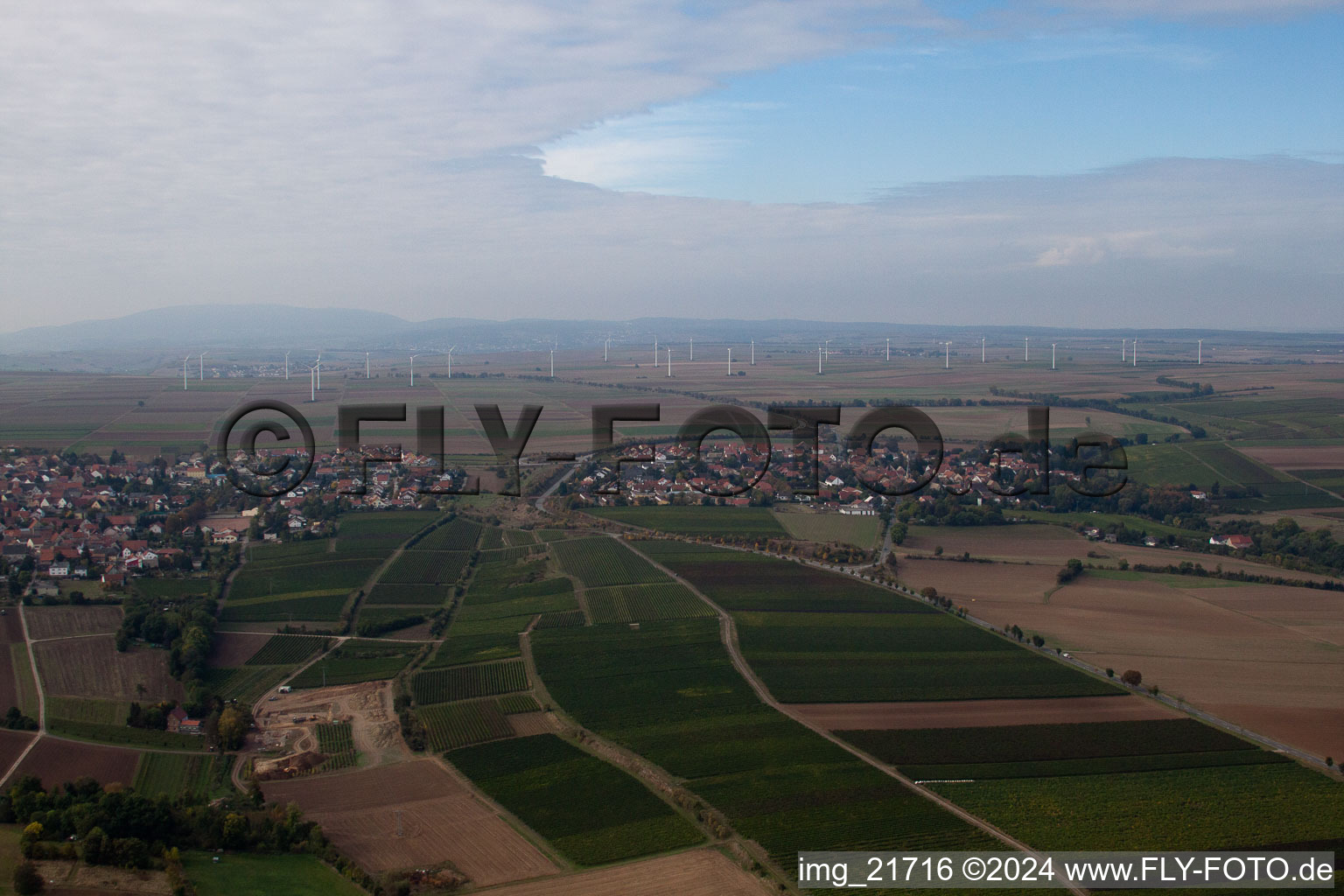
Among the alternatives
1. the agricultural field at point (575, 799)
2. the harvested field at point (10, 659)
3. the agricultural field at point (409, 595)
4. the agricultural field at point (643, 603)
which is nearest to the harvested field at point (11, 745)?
the harvested field at point (10, 659)

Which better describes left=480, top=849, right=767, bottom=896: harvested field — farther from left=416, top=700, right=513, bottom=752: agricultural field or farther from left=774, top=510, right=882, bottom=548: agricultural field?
left=774, top=510, right=882, bottom=548: agricultural field

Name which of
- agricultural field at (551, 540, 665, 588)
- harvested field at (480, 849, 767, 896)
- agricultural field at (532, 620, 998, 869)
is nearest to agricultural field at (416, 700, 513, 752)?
agricultural field at (532, 620, 998, 869)

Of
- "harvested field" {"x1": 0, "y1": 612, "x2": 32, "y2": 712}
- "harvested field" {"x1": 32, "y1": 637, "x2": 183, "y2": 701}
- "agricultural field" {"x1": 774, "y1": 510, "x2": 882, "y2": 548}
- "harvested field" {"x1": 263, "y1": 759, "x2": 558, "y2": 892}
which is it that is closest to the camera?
"harvested field" {"x1": 263, "y1": 759, "x2": 558, "y2": 892}

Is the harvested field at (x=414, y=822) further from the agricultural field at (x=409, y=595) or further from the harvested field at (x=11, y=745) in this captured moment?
the agricultural field at (x=409, y=595)

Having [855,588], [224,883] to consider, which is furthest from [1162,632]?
[224,883]

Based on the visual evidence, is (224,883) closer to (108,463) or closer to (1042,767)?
(1042,767)
